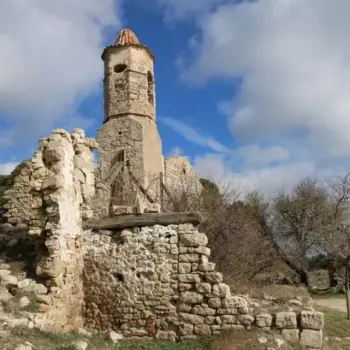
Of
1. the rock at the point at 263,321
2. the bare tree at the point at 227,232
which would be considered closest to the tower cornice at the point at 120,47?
the bare tree at the point at 227,232

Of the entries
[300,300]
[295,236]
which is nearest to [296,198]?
[295,236]

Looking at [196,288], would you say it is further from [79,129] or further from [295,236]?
[295,236]

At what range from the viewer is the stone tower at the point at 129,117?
70.4 feet

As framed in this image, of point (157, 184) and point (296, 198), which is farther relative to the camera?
point (296, 198)

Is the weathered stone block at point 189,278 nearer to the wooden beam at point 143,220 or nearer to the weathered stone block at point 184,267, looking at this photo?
the weathered stone block at point 184,267

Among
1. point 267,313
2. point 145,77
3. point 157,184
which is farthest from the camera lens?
point 145,77

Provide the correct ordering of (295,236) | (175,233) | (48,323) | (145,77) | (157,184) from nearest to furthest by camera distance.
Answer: (48,323)
(175,233)
(157,184)
(145,77)
(295,236)

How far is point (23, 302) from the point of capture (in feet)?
21.5

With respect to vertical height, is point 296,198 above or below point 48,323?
above

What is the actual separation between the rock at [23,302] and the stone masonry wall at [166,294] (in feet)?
4.65

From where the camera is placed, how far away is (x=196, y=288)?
24.0 feet

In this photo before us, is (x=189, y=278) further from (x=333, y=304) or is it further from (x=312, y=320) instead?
(x=333, y=304)

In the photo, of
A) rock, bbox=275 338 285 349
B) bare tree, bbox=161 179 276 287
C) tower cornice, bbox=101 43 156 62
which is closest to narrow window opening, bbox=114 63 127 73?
tower cornice, bbox=101 43 156 62

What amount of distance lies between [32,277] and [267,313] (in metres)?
3.84
